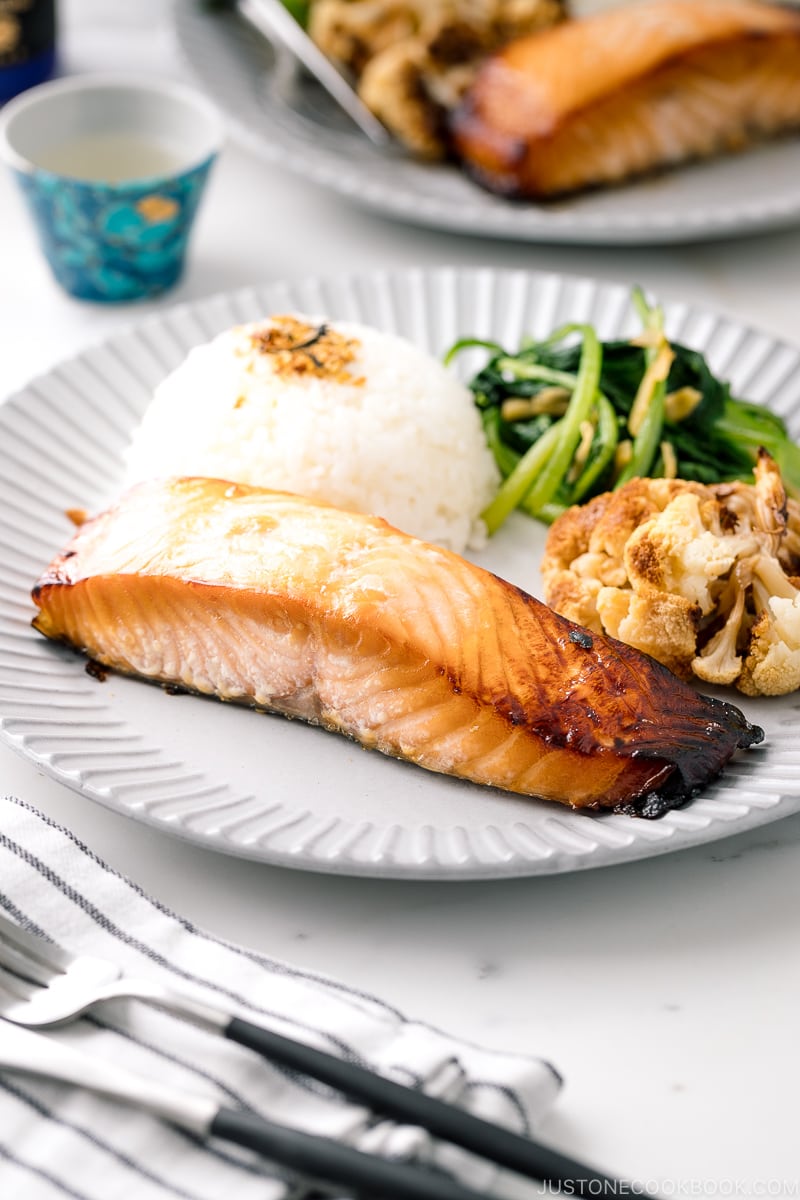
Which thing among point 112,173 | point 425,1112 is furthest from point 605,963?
point 112,173

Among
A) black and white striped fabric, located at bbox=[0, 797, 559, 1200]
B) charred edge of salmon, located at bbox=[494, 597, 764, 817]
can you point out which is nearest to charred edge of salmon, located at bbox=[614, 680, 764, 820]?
charred edge of salmon, located at bbox=[494, 597, 764, 817]

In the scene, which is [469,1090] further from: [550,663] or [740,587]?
[740,587]

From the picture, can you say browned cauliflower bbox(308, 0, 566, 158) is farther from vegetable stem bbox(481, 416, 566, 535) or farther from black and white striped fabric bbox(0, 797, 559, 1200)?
black and white striped fabric bbox(0, 797, 559, 1200)

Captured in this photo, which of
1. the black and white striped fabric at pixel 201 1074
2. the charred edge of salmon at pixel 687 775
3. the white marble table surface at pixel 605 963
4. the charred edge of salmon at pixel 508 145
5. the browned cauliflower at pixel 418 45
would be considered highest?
the browned cauliflower at pixel 418 45

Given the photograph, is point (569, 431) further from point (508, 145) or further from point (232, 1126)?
point (232, 1126)

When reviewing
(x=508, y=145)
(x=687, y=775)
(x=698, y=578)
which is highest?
(x=508, y=145)

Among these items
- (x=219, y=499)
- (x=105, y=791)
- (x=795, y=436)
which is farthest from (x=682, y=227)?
(x=105, y=791)

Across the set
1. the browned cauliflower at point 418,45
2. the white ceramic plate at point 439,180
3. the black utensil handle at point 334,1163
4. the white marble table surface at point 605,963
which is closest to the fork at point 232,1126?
the black utensil handle at point 334,1163

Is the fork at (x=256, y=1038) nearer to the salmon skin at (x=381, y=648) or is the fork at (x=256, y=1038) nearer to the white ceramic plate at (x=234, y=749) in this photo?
the white ceramic plate at (x=234, y=749)
